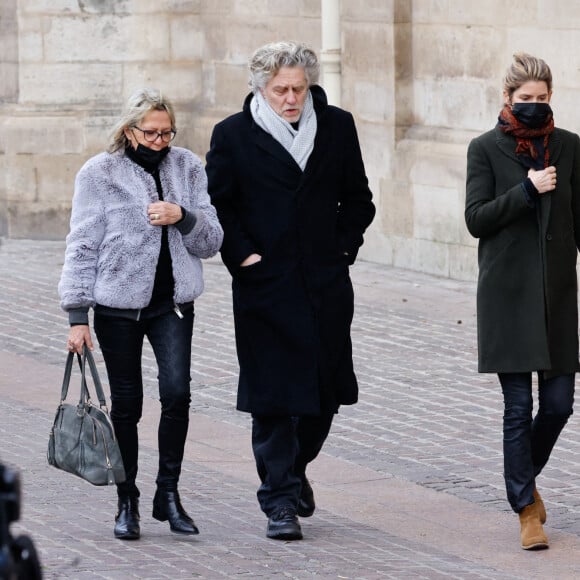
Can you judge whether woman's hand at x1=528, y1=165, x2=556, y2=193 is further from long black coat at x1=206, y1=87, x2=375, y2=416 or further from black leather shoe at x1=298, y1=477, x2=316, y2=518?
black leather shoe at x1=298, y1=477, x2=316, y2=518

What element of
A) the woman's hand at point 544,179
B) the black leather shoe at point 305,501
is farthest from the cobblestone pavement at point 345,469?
the woman's hand at point 544,179

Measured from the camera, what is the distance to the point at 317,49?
14758 millimetres

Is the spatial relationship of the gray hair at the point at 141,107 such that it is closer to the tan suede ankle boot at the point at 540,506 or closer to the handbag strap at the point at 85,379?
the handbag strap at the point at 85,379

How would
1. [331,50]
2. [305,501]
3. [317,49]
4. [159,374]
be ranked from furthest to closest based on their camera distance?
[317,49]
[331,50]
[305,501]
[159,374]

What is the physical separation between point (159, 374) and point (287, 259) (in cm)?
61

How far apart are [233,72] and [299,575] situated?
1047cm

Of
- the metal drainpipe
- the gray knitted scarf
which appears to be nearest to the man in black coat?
the gray knitted scarf

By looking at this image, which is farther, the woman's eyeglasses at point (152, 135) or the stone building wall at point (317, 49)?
the stone building wall at point (317, 49)

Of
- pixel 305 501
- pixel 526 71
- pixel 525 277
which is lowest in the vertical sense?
pixel 305 501

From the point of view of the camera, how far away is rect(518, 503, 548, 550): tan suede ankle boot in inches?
242

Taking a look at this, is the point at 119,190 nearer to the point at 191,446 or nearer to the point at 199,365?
the point at 191,446

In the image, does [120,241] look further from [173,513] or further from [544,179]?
[544,179]

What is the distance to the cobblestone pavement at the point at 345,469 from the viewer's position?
5.90 metres

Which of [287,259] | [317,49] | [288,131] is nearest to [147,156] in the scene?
[288,131]
